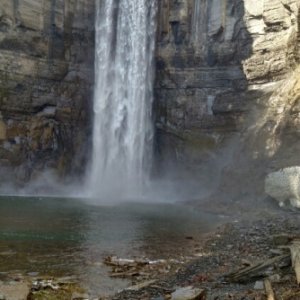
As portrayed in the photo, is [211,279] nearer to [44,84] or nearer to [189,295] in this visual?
[189,295]

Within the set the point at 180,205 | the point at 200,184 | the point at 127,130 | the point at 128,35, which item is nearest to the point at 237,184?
the point at 180,205

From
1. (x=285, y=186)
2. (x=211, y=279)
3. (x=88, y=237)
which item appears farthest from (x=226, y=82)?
(x=211, y=279)

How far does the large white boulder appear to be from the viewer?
69.4 ft

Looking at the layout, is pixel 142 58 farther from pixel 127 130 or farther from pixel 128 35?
pixel 127 130

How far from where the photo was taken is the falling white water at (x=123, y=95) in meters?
36.5

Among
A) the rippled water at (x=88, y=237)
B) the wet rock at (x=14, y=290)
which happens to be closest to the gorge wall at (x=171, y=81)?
the rippled water at (x=88, y=237)

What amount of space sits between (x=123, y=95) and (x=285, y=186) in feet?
63.4

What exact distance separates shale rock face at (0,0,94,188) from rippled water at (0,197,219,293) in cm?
1242

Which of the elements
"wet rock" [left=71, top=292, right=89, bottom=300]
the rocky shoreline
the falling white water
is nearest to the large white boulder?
the rocky shoreline

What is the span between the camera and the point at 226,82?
114ft

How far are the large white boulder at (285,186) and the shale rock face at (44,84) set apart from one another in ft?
61.9

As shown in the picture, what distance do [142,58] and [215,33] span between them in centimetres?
644

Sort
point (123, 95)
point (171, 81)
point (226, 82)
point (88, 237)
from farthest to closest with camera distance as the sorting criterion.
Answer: point (123, 95) < point (171, 81) < point (226, 82) < point (88, 237)

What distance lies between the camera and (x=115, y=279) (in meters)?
10.3
